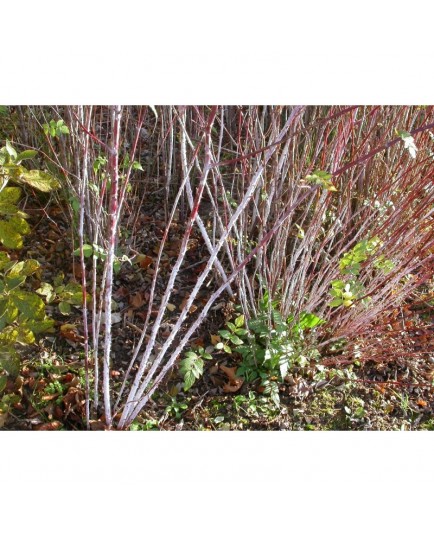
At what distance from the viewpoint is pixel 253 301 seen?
6.93 ft

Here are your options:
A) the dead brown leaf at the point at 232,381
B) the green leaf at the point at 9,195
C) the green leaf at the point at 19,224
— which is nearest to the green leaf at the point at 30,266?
the green leaf at the point at 19,224

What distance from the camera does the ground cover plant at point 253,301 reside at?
1.90 m

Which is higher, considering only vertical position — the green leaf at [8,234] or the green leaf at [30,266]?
the green leaf at [8,234]

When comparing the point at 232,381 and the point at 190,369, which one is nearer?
the point at 190,369

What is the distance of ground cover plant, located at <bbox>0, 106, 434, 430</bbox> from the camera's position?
1.90 m

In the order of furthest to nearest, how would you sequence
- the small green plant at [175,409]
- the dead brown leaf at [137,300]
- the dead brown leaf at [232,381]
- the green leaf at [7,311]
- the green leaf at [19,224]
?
the dead brown leaf at [137,300], the dead brown leaf at [232,381], the small green plant at [175,409], the green leaf at [19,224], the green leaf at [7,311]

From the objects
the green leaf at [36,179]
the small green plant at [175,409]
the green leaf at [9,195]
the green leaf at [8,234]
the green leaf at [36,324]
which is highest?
the green leaf at [36,179]

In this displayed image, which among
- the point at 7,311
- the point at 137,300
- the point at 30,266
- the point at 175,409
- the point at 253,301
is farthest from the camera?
the point at 137,300

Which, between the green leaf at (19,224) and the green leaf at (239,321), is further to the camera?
the green leaf at (239,321)

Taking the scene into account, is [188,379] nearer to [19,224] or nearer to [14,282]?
[14,282]

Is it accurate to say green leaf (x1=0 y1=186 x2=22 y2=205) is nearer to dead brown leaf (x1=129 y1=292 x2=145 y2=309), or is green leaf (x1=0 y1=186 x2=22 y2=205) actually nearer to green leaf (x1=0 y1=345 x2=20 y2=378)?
green leaf (x1=0 y1=345 x2=20 y2=378)

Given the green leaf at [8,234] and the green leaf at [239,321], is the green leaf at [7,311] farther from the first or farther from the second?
the green leaf at [239,321]

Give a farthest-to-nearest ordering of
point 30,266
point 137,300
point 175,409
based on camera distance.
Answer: point 137,300 < point 175,409 < point 30,266

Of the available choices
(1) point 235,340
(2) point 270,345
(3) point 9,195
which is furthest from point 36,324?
(2) point 270,345
